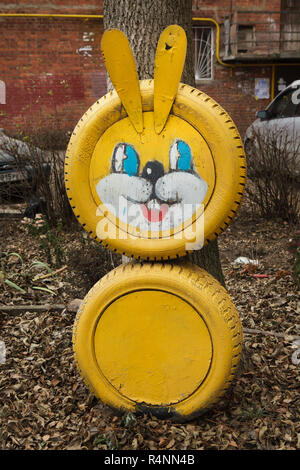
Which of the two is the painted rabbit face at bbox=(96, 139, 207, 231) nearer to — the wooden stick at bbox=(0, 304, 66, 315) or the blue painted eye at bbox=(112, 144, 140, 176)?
the blue painted eye at bbox=(112, 144, 140, 176)

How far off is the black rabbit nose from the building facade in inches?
384

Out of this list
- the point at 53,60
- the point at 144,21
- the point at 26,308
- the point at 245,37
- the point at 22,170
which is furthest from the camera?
the point at 245,37

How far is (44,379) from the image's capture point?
255 centimetres

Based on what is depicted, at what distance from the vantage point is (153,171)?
1918 millimetres

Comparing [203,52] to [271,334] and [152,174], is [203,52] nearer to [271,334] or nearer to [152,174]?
[271,334]

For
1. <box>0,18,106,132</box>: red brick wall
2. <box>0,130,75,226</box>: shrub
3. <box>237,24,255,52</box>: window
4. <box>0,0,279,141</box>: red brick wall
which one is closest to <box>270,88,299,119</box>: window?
<box>0,130,75,226</box>: shrub

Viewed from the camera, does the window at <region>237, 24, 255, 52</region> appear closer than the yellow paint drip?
No

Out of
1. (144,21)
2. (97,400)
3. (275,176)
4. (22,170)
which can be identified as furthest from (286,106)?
(97,400)

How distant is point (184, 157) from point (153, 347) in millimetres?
822

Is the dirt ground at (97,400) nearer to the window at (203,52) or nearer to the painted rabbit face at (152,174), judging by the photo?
the painted rabbit face at (152,174)

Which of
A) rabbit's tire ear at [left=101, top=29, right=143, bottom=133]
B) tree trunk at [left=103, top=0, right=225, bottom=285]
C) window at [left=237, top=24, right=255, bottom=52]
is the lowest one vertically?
rabbit's tire ear at [left=101, top=29, right=143, bottom=133]

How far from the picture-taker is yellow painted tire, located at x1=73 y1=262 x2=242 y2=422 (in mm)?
1979

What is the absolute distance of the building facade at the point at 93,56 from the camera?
37.8 ft

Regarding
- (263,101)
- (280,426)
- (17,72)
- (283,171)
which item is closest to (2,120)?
(17,72)
